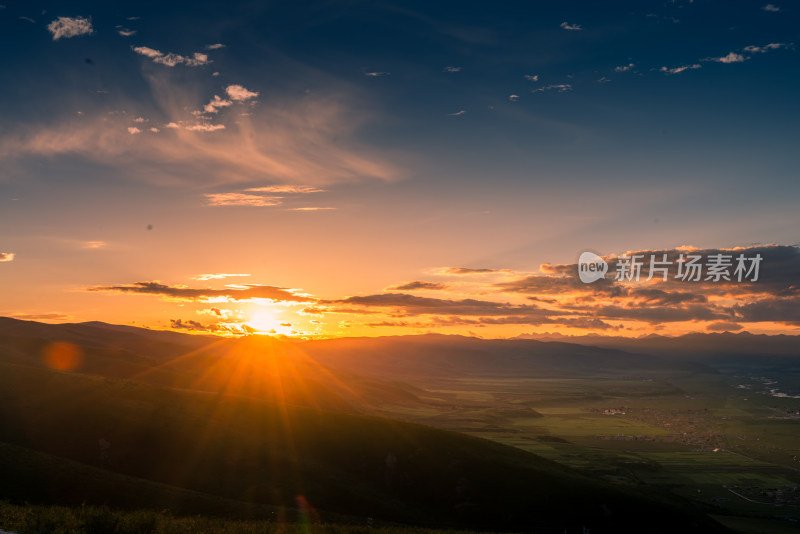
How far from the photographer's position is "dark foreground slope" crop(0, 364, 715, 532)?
2798 inches

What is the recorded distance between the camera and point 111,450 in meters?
86.2

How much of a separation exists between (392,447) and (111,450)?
5010cm

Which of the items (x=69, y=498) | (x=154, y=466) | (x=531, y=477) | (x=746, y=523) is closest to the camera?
(x=69, y=498)

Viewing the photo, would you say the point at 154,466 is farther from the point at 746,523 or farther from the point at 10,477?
the point at 746,523

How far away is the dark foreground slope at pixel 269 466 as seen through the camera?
71062mm

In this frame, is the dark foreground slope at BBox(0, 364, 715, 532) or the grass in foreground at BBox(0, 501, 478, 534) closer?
the grass in foreground at BBox(0, 501, 478, 534)

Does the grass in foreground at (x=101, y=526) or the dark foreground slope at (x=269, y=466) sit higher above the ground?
the grass in foreground at (x=101, y=526)

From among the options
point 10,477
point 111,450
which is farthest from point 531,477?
point 10,477

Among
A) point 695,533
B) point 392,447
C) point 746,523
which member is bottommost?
point 746,523

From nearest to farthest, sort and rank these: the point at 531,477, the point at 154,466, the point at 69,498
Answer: the point at 69,498 → the point at 154,466 → the point at 531,477

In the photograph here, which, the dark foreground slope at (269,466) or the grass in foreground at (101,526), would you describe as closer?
the grass in foreground at (101,526)

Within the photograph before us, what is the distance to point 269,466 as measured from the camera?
91.8 metres

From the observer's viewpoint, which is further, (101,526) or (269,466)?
(269,466)

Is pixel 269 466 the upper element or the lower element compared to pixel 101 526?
lower
